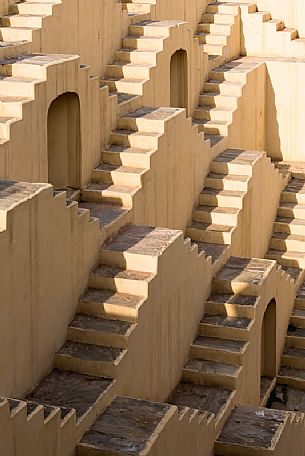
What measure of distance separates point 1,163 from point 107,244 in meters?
1.71

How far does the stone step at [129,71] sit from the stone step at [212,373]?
465 cm

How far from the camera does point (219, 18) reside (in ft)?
75.3

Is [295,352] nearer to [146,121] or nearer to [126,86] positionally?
[146,121]

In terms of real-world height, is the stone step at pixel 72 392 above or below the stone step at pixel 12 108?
below

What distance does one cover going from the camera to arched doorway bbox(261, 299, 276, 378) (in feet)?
60.3

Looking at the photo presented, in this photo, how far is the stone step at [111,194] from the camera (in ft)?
52.5

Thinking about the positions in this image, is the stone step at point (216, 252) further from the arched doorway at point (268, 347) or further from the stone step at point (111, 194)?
the stone step at point (111, 194)

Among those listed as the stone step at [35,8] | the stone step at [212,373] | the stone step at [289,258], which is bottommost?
the stone step at [212,373]

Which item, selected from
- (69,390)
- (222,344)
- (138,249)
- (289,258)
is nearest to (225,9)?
(289,258)

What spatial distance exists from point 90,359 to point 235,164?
6.24 m

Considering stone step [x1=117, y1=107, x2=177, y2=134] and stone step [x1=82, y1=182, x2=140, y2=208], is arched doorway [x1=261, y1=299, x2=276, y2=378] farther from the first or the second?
stone step [x1=82, y1=182, x2=140, y2=208]

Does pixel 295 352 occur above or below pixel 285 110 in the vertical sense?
below

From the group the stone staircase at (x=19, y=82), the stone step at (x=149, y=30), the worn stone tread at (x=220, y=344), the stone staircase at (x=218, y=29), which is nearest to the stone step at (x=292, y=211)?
the stone staircase at (x=218, y=29)

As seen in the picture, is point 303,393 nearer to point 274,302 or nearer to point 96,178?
point 274,302
